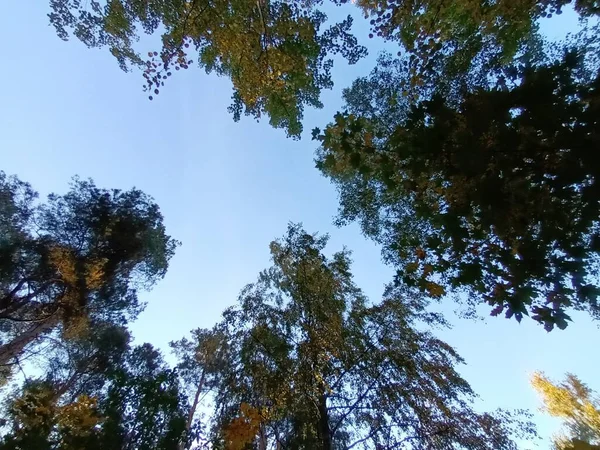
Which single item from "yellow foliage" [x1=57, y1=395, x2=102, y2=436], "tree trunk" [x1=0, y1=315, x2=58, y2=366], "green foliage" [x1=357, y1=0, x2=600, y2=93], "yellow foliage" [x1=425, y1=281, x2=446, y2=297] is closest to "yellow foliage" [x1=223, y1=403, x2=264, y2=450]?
"yellow foliage" [x1=57, y1=395, x2=102, y2=436]

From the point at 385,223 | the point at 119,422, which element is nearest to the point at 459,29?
the point at 385,223

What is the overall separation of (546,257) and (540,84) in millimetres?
1255

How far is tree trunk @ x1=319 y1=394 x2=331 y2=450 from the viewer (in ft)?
18.0

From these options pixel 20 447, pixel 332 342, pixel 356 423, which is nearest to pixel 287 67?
pixel 332 342

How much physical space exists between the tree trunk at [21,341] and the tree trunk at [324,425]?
906 cm

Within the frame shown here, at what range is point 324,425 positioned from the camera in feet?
18.7

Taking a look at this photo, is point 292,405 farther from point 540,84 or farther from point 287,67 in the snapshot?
point 287,67

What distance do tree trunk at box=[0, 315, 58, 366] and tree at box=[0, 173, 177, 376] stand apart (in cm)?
2

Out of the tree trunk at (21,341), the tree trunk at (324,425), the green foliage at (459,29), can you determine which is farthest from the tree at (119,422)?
the green foliage at (459,29)

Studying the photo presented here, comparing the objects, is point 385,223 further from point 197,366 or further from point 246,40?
point 197,366

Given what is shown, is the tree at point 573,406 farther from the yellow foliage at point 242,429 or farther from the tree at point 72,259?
the tree at point 72,259

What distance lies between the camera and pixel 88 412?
20.3ft

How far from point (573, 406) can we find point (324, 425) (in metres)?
20.2

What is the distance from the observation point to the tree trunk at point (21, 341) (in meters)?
9.02
